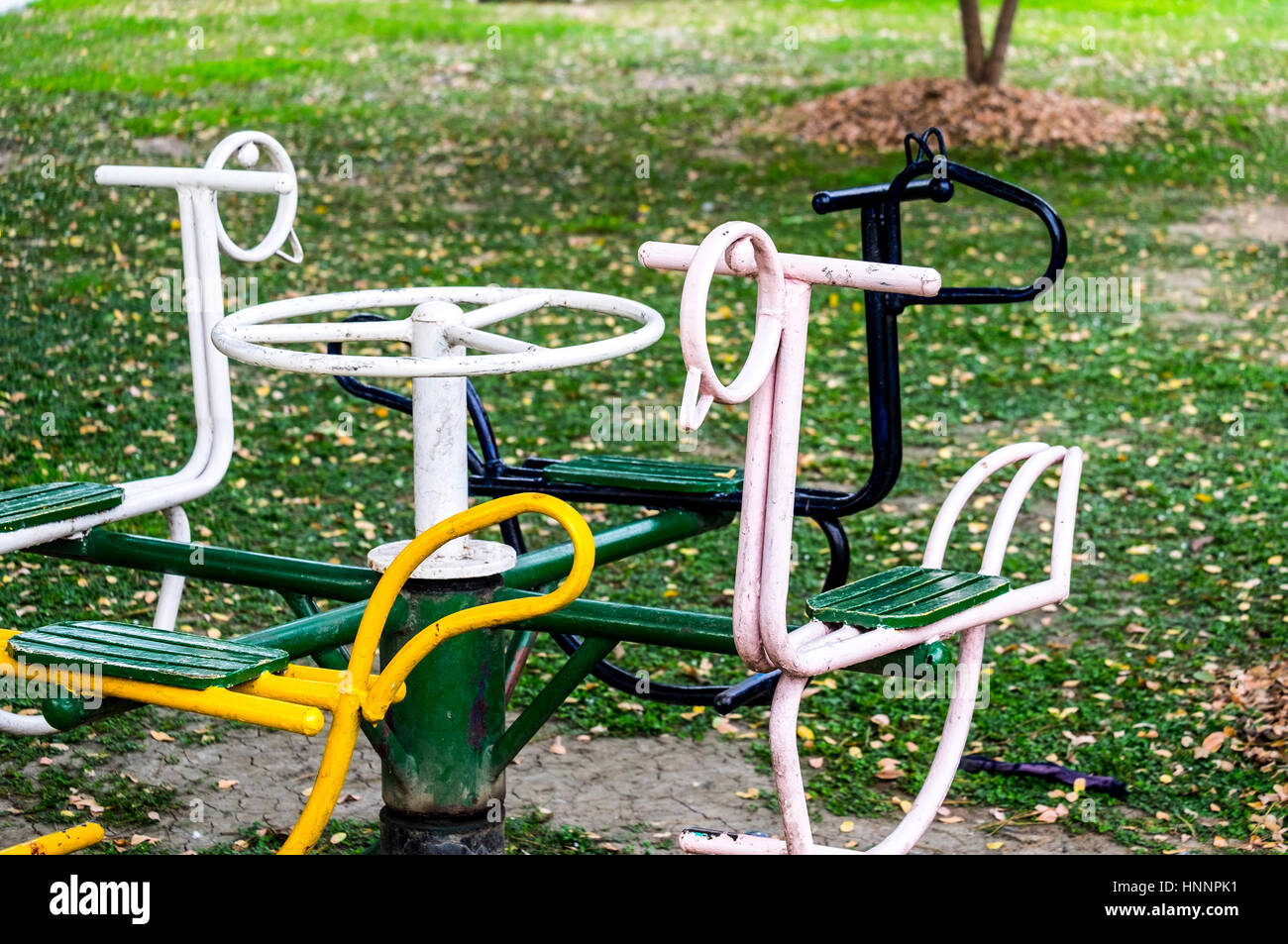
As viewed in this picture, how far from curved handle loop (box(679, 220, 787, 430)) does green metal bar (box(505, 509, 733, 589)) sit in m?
0.92

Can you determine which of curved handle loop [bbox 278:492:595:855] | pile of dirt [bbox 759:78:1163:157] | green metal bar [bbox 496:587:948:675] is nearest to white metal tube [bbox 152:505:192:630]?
green metal bar [bbox 496:587:948:675]

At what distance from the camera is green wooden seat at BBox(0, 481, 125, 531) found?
3223 mm

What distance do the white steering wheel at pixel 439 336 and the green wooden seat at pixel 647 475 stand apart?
51 cm

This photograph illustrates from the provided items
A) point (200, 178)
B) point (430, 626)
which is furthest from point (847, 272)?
point (200, 178)

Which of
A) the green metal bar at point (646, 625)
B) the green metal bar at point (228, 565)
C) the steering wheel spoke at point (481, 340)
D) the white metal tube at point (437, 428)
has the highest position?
the steering wheel spoke at point (481, 340)

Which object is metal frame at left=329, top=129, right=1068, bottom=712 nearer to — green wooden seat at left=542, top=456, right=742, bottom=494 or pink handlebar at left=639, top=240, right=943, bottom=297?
green wooden seat at left=542, top=456, right=742, bottom=494

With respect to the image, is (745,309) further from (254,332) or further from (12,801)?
(254,332)

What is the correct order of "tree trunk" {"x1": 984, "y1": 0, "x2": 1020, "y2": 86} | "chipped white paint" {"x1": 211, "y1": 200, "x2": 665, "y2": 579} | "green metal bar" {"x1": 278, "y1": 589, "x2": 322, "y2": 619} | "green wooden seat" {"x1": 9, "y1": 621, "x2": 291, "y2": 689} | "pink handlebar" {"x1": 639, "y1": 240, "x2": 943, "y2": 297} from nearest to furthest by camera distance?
"pink handlebar" {"x1": 639, "y1": 240, "x2": 943, "y2": 297}, "green wooden seat" {"x1": 9, "y1": 621, "x2": 291, "y2": 689}, "chipped white paint" {"x1": 211, "y1": 200, "x2": 665, "y2": 579}, "green metal bar" {"x1": 278, "y1": 589, "x2": 322, "y2": 619}, "tree trunk" {"x1": 984, "y1": 0, "x2": 1020, "y2": 86}

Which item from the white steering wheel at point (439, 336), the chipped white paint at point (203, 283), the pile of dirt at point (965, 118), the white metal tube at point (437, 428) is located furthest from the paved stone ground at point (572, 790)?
the pile of dirt at point (965, 118)

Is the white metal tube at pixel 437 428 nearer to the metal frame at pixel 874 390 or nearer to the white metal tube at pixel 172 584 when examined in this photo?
the metal frame at pixel 874 390

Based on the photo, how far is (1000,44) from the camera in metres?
13.1

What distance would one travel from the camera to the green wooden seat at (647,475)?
3580mm

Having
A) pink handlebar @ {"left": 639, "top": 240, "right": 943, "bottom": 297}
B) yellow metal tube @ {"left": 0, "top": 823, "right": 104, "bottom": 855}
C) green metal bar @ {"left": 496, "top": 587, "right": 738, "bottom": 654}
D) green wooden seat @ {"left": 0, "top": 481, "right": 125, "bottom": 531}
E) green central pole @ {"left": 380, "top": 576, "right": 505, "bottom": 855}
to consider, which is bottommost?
yellow metal tube @ {"left": 0, "top": 823, "right": 104, "bottom": 855}

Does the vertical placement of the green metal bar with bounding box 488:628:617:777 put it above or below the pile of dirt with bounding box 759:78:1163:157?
below
